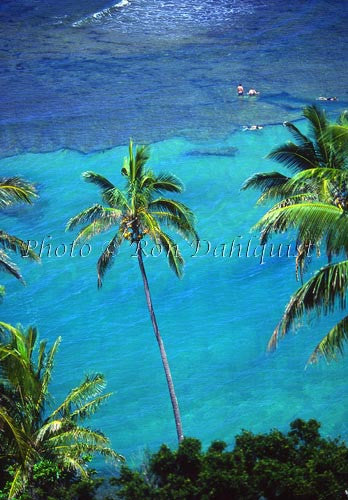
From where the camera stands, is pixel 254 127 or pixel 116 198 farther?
pixel 254 127

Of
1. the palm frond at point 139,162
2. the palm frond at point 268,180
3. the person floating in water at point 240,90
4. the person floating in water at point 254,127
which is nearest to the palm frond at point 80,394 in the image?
the palm frond at point 139,162

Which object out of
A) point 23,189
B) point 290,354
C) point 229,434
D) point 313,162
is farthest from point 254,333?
point 23,189

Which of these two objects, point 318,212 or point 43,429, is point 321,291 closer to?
point 318,212

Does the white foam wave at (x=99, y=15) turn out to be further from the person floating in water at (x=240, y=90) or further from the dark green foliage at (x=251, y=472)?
the dark green foliage at (x=251, y=472)

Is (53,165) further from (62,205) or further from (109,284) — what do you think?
(109,284)

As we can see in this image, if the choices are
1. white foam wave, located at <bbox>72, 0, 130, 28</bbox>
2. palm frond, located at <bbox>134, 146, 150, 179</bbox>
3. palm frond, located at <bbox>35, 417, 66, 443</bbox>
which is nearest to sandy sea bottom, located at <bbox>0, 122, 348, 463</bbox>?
palm frond, located at <bbox>35, 417, 66, 443</bbox>

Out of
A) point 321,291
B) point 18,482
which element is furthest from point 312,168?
point 18,482
